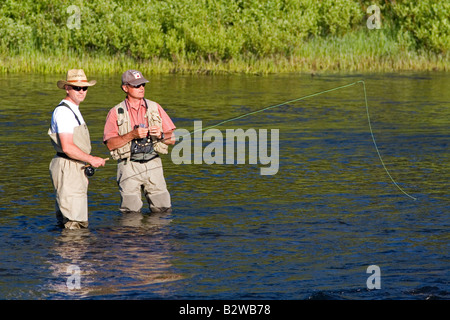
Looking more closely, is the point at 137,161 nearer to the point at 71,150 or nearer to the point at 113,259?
the point at 71,150

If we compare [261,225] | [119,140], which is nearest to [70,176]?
[119,140]

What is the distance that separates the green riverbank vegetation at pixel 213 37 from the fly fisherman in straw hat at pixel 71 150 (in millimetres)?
18688

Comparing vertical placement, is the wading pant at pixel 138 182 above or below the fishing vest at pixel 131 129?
below

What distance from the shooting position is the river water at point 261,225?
738 cm

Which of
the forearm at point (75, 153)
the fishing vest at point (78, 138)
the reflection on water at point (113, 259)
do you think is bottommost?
the reflection on water at point (113, 259)

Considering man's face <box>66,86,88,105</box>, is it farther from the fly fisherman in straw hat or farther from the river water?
the river water

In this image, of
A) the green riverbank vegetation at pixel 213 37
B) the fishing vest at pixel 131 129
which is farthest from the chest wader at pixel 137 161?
the green riverbank vegetation at pixel 213 37

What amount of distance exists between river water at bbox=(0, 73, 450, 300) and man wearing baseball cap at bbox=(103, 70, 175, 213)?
1.40ft

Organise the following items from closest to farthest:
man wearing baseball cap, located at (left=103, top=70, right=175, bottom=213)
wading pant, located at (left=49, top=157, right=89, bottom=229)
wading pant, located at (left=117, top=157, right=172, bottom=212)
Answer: wading pant, located at (left=49, top=157, right=89, bottom=229), man wearing baseball cap, located at (left=103, top=70, right=175, bottom=213), wading pant, located at (left=117, top=157, right=172, bottom=212)

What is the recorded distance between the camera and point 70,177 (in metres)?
8.47

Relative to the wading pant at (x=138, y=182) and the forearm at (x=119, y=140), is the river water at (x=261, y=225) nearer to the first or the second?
the wading pant at (x=138, y=182)

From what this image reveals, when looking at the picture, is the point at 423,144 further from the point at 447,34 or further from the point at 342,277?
the point at 447,34

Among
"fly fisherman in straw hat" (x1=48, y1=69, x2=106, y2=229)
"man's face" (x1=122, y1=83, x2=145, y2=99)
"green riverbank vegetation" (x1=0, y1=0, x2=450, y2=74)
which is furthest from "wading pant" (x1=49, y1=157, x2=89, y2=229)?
"green riverbank vegetation" (x1=0, y1=0, x2=450, y2=74)

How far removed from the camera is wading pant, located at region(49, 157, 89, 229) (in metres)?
8.46
